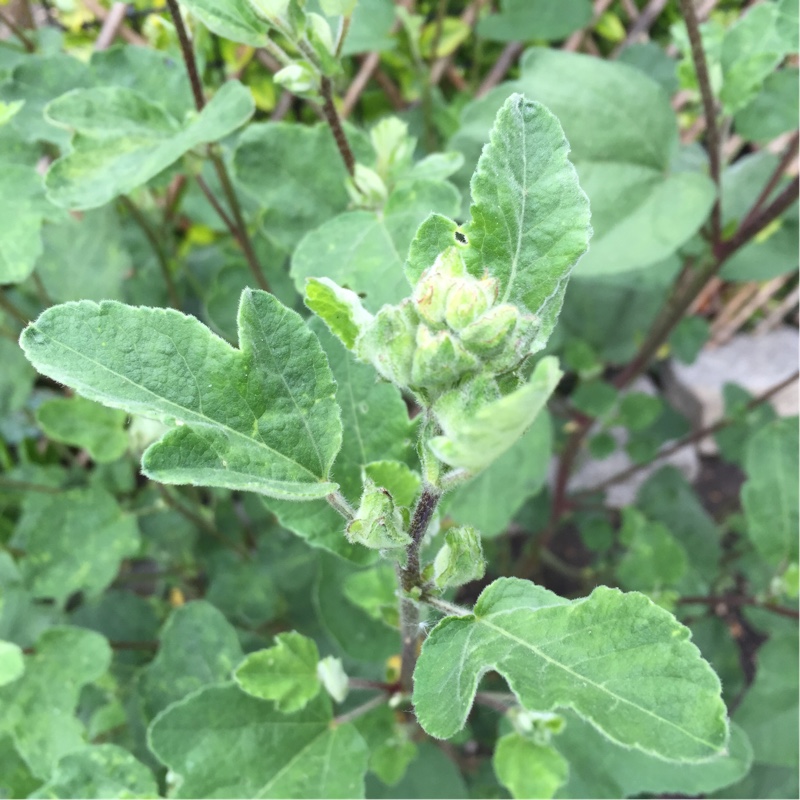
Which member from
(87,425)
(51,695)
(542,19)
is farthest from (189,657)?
(542,19)

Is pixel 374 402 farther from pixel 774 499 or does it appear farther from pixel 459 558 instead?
pixel 774 499

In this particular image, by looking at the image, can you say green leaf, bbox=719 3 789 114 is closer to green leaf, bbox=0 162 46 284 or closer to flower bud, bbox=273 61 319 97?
flower bud, bbox=273 61 319 97

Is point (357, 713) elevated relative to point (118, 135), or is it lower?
lower

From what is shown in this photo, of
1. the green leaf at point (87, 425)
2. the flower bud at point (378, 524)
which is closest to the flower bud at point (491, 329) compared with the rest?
the flower bud at point (378, 524)

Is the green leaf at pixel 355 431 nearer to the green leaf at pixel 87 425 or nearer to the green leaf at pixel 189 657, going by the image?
the green leaf at pixel 189 657

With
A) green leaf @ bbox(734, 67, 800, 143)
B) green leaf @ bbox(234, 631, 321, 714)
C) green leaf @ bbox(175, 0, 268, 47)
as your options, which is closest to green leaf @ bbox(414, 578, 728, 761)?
green leaf @ bbox(234, 631, 321, 714)

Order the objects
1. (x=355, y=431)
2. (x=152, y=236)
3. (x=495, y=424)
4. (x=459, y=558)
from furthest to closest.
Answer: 1. (x=152, y=236)
2. (x=355, y=431)
3. (x=459, y=558)
4. (x=495, y=424)
